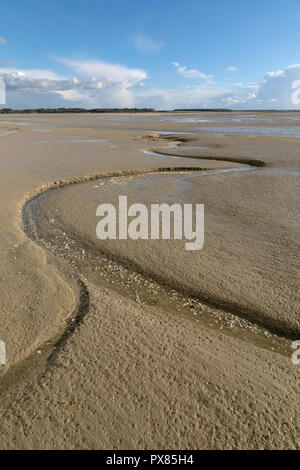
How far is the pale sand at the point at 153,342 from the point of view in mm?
2584

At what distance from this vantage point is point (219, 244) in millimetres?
5871

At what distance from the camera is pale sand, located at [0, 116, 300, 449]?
2.58 meters

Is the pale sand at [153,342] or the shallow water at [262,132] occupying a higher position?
the shallow water at [262,132]

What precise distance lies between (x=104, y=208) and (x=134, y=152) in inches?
409

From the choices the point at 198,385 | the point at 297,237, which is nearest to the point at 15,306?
the point at 198,385

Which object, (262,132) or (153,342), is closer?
(153,342)

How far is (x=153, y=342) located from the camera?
3502 millimetres

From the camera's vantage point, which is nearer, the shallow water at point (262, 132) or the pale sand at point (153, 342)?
the pale sand at point (153, 342)

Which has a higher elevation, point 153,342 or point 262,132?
point 262,132

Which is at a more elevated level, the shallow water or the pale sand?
the shallow water

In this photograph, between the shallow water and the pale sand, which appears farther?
the shallow water
